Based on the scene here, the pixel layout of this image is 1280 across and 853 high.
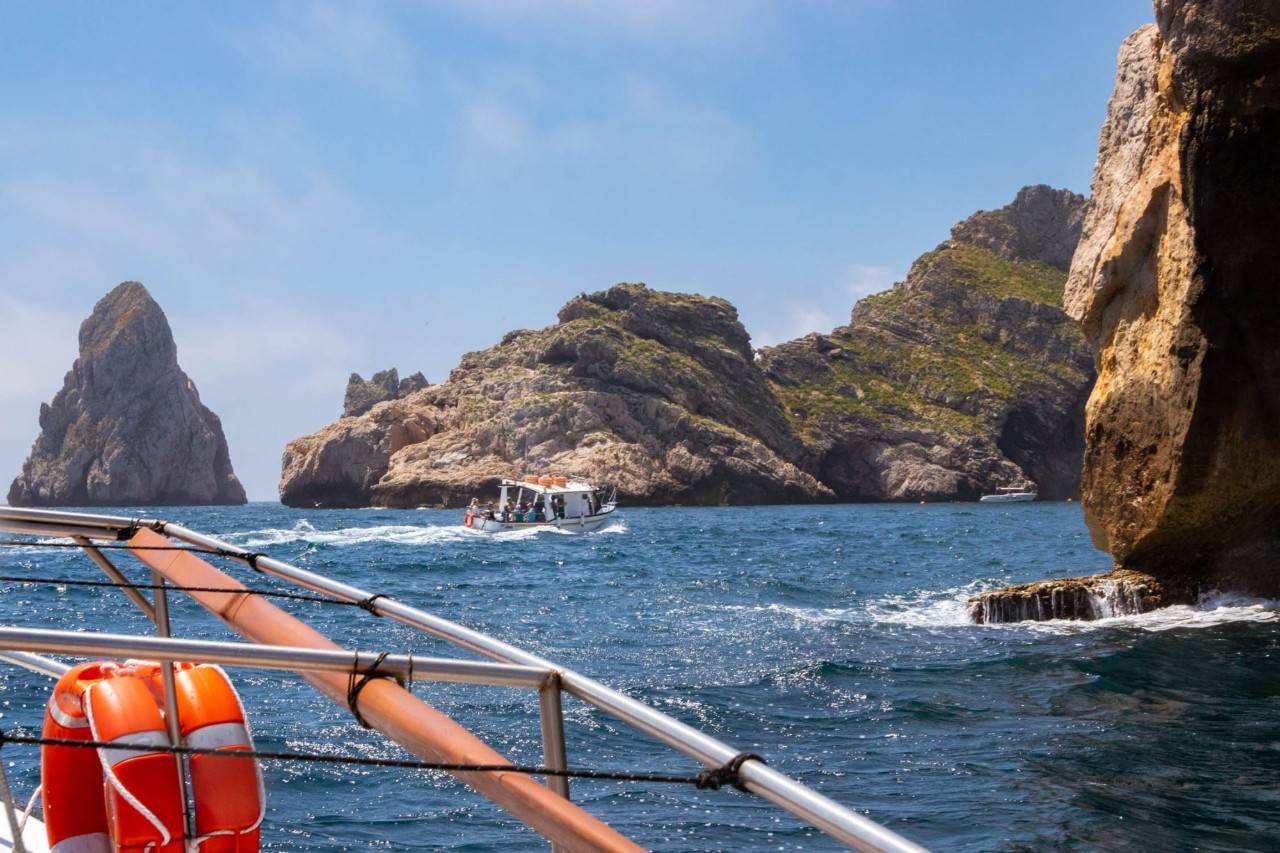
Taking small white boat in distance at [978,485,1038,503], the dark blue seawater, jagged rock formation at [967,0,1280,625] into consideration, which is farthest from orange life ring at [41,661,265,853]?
small white boat in distance at [978,485,1038,503]

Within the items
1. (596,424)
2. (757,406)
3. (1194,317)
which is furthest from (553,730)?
(757,406)

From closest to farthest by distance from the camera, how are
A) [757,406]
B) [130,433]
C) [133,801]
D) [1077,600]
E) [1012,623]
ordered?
1. [133,801]
2. [1012,623]
3. [1077,600]
4. [757,406]
5. [130,433]

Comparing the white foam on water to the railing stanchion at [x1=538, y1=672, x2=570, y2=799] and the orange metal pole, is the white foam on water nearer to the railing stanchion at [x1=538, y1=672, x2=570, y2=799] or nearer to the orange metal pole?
the orange metal pole

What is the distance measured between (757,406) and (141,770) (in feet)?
403

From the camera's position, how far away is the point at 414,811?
27.9 ft

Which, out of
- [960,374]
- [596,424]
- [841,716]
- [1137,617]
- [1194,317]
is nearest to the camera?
[841,716]

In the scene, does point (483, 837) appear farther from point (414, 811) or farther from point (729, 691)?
point (729, 691)

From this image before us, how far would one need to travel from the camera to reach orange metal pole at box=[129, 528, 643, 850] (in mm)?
2631

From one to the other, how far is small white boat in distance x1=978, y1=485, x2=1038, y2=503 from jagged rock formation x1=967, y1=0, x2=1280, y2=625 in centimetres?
9517

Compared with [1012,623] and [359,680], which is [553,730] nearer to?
[359,680]

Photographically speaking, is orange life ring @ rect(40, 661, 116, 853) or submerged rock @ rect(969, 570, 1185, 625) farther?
submerged rock @ rect(969, 570, 1185, 625)

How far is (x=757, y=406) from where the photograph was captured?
125 metres

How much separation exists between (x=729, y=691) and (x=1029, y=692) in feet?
11.4

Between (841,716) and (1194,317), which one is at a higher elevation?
(1194,317)
